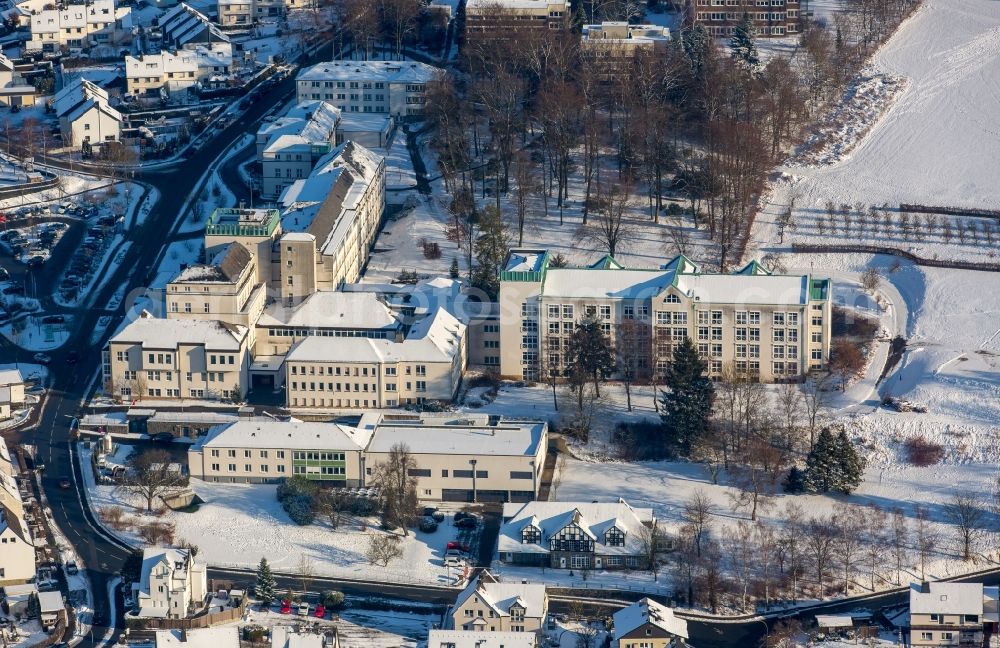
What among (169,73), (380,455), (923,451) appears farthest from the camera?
(169,73)

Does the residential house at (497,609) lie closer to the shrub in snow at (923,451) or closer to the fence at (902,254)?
the shrub in snow at (923,451)

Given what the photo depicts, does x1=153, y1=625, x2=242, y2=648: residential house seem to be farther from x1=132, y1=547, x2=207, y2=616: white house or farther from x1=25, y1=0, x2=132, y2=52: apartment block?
x1=25, y1=0, x2=132, y2=52: apartment block

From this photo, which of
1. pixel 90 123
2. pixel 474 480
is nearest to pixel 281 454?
pixel 474 480

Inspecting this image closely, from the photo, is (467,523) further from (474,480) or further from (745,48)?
(745,48)

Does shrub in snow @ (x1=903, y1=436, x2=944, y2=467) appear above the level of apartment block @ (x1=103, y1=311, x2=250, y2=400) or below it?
below

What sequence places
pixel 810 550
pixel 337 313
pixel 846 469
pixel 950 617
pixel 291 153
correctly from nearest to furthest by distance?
pixel 950 617
pixel 810 550
pixel 846 469
pixel 337 313
pixel 291 153

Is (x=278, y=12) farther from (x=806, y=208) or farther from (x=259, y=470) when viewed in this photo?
(x=259, y=470)

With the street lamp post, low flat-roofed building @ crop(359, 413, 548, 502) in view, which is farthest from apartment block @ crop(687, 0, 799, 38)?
the street lamp post

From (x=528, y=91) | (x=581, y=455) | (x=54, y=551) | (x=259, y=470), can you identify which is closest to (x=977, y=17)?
(x=528, y=91)
